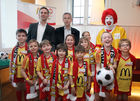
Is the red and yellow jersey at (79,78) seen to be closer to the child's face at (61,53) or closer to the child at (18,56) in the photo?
the child's face at (61,53)

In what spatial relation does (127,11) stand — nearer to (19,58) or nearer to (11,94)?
(19,58)

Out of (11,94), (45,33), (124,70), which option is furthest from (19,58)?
(124,70)

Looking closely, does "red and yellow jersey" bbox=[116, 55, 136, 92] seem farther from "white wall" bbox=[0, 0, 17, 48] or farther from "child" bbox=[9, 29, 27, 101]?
"white wall" bbox=[0, 0, 17, 48]

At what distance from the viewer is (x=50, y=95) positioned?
210 cm

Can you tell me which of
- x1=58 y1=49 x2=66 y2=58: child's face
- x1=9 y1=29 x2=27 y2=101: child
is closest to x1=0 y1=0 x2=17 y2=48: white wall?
x1=9 y1=29 x2=27 y2=101: child

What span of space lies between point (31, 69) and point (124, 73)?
143cm

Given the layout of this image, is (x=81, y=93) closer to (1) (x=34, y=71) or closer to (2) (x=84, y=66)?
(2) (x=84, y=66)

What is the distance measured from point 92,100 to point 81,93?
21 centimetres

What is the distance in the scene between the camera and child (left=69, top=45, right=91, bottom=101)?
1.98 metres

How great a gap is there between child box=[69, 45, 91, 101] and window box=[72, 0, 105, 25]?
12.9 ft

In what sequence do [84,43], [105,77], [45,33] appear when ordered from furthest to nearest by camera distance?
[45,33] → [84,43] → [105,77]

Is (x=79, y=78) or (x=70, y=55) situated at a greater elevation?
(x=70, y=55)

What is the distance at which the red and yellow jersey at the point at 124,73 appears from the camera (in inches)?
81.0

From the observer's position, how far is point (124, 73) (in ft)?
6.75
